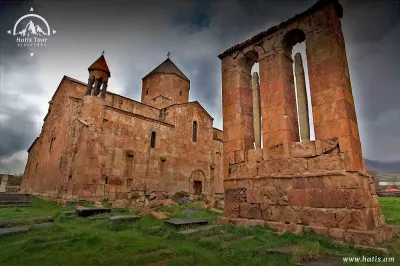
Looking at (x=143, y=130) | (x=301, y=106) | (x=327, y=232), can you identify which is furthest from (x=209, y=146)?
(x=327, y=232)

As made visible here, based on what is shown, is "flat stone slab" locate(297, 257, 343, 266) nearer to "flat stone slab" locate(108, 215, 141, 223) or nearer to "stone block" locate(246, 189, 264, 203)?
"stone block" locate(246, 189, 264, 203)

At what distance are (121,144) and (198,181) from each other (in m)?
7.08

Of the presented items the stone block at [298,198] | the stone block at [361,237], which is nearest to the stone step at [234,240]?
the stone block at [298,198]

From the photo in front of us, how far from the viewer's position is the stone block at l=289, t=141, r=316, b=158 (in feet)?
16.3

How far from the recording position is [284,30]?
20.4 ft

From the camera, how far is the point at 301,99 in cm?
598

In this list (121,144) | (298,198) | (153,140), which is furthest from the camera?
(153,140)

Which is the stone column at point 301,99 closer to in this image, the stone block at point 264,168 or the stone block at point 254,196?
the stone block at point 264,168

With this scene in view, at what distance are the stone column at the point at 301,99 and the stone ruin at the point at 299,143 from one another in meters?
0.03

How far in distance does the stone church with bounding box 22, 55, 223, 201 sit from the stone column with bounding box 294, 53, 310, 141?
10774 millimetres

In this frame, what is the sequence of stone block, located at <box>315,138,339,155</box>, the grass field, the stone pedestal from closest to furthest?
1. the grass field
2. the stone pedestal
3. stone block, located at <box>315,138,339,155</box>

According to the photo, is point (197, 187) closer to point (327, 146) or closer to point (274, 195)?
point (274, 195)

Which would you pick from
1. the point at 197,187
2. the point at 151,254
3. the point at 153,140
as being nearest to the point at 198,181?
the point at 197,187

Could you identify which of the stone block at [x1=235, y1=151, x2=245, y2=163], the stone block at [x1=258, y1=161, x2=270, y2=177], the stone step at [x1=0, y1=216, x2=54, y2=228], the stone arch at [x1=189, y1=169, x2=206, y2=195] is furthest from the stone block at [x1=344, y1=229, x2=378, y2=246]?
the stone arch at [x1=189, y1=169, x2=206, y2=195]
